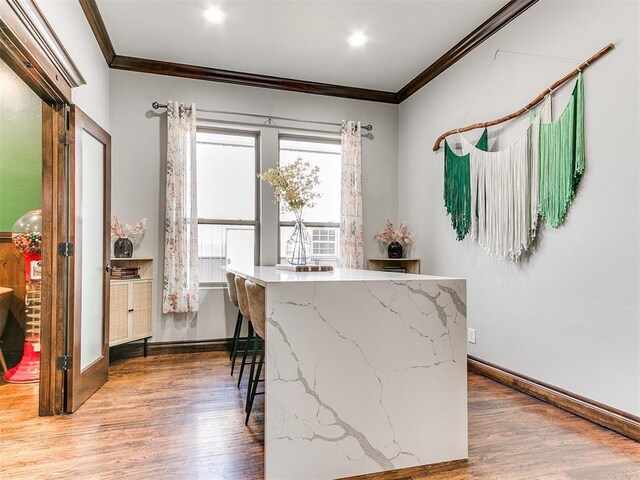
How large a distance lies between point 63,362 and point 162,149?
226cm

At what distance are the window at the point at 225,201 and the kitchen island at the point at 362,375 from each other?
8.62ft

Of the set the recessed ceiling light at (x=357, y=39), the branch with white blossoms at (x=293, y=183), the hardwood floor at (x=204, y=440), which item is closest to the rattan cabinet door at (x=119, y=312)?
the hardwood floor at (x=204, y=440)

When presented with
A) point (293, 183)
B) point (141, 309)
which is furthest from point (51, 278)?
point (293, 183)

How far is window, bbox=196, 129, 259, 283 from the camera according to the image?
14.0ft

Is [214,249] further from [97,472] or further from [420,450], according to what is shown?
[420,450]

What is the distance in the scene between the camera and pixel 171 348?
13.0ft

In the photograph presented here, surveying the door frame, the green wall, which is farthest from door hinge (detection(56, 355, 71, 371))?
the green wall

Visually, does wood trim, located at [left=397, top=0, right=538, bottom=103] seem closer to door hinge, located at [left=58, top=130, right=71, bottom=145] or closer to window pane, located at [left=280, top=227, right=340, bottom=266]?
window pane, located at [left=280, top=227, right=340, bottom=266]

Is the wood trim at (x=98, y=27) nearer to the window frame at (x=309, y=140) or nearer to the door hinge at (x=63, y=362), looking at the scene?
the window frame at (x=309, y=140)

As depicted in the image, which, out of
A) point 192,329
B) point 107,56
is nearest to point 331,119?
point 107,56

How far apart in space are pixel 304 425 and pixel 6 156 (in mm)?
3775

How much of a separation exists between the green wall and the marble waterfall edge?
3294mm

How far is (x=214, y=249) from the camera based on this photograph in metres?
4.29

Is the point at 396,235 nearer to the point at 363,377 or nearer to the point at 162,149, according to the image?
the point at 162,149
